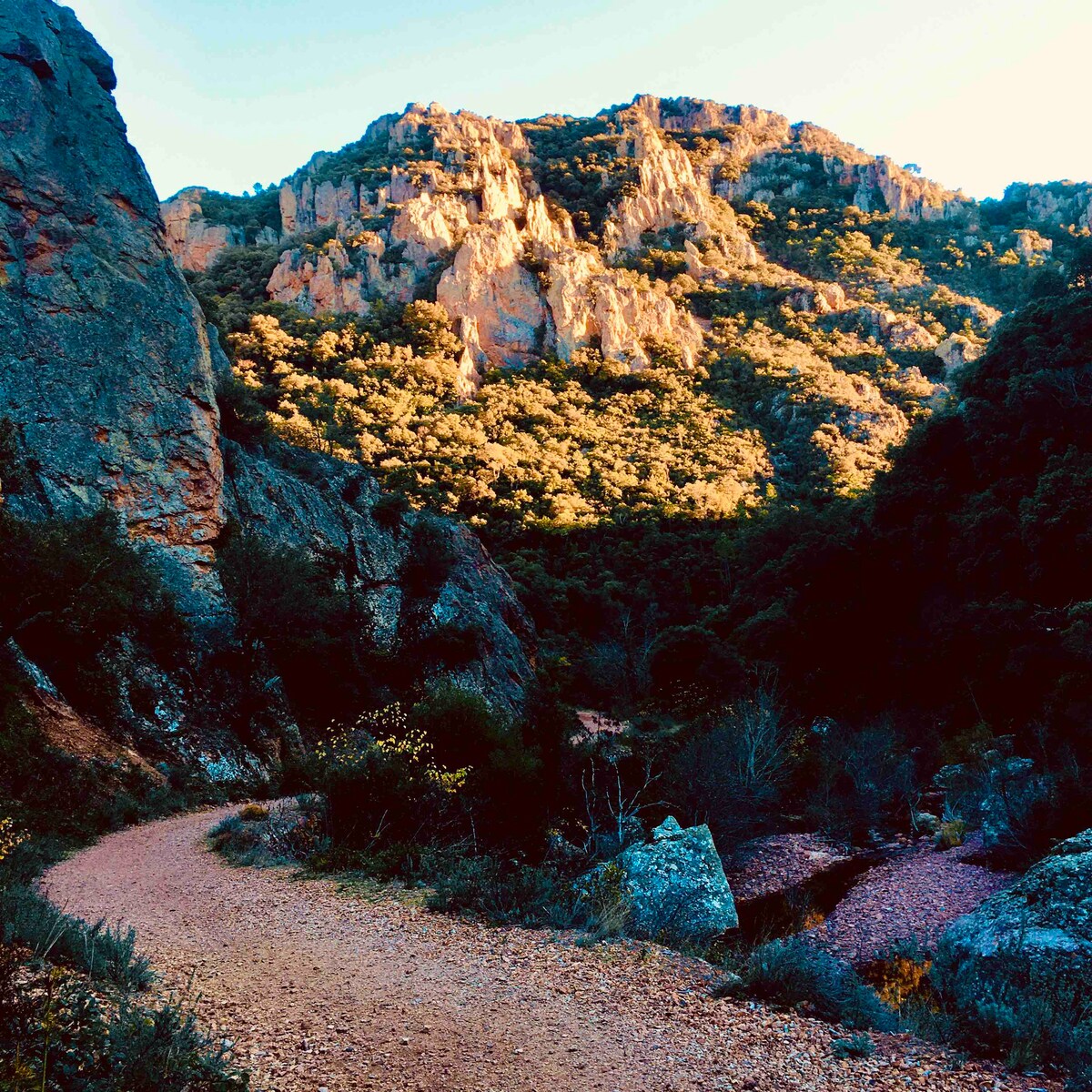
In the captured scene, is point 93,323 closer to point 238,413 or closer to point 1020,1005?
point 238,413

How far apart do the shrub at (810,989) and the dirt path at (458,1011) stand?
250 millimetres

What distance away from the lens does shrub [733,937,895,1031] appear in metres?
4.93

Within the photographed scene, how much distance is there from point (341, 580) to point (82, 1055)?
2249 cm

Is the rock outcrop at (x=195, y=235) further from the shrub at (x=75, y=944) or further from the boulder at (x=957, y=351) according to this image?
the shrub at (x=75, y=944)

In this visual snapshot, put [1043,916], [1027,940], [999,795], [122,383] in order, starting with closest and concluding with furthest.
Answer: [1027,940]
[1043,916]
[999,795]
[122,383]

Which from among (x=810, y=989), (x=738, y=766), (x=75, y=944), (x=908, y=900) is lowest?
(x=908, y=900)

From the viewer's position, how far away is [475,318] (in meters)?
60.7

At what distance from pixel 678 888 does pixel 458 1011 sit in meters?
4.01

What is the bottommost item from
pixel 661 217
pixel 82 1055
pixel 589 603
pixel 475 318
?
pixel 589 603

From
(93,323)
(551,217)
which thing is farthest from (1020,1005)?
(551,217)

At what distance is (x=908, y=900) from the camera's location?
11180 millimetres

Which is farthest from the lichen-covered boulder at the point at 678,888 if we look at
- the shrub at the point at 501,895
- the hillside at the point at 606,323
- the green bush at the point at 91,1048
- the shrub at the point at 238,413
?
the hillside at the point at 606,323

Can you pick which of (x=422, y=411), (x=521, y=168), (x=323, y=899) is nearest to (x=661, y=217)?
(x=521, y=168)

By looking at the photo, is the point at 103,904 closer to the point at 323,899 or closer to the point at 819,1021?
the point at 323,899
